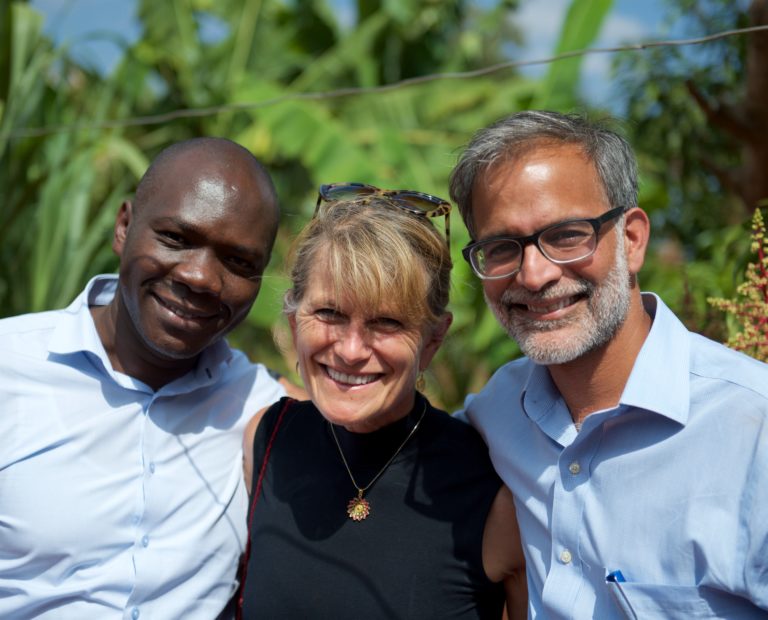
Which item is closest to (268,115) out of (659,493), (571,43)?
(571,43)

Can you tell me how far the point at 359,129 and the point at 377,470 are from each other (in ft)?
31.2

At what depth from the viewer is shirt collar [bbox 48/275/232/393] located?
2.69 meters

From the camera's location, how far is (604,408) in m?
2.25

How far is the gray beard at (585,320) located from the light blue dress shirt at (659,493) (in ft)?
0.36

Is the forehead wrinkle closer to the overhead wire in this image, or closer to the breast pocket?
the overhead wire

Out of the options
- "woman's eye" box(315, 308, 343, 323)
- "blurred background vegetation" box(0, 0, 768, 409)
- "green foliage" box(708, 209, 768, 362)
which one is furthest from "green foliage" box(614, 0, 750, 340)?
"woman's eye" box(315, 308, 343, 323)

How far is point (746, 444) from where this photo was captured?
1.91 metres

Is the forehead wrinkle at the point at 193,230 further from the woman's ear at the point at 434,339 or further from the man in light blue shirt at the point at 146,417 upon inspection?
the woman's ear at the point at 434,339

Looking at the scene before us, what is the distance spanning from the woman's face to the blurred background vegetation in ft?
1.47

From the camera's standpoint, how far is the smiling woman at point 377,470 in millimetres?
2406

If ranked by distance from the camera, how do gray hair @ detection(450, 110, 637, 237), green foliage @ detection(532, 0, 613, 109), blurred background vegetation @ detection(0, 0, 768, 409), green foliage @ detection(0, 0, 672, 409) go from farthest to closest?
green foliage @ detection(532, 0, 613, 109) < green foliage @ detection(0, 0, 672, 409) < blurred background vegetation @ detection(0, 0, 768, 409) < gray hair @ detection(450, 110, 637, 237)

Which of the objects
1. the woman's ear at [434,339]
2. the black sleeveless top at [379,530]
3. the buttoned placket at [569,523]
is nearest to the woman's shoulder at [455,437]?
the black sleeveless top at [379,530]

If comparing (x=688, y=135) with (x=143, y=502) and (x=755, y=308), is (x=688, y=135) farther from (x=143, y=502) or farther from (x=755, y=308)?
(x=143, y=502)

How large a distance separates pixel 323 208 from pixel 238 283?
0.38 metres
